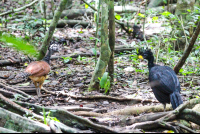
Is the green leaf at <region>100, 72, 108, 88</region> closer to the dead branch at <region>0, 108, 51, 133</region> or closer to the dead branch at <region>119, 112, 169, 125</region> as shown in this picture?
the dead branch at <region>119, 112, 169, 125</region>

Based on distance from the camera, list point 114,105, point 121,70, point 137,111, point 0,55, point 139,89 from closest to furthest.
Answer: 1. point 137,111
2. point 114,105
3. point 139,89
4. point 121,70
5. point 0,55

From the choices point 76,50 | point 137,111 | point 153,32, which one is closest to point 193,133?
point 137,111

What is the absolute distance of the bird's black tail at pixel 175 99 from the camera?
3.65 meters

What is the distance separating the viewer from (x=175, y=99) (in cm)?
373

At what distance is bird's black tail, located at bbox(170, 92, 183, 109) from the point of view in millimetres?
3652

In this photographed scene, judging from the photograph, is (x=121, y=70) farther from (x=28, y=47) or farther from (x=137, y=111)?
(x=28, y=47)

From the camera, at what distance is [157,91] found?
4.17 meters

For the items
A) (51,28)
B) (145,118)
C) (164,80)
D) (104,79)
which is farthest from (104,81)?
(51,28)

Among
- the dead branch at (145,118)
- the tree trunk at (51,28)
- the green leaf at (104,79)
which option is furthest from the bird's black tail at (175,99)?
the tree trunk at (51,28)

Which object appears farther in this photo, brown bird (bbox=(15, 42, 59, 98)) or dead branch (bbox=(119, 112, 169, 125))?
brown bird (bbox=(15, 42, 59, 98))

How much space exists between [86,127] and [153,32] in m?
8.78

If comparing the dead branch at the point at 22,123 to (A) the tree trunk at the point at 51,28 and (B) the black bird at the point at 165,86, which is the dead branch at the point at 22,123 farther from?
(A) the tree trunk at the point at 51,28

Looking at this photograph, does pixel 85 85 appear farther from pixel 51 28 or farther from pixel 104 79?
pixel 51 28

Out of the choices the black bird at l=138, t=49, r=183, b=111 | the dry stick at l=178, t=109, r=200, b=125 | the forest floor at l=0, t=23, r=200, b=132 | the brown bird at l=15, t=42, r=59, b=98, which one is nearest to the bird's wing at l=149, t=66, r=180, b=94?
the black bird at l=138, t=49, r=183, b=111
